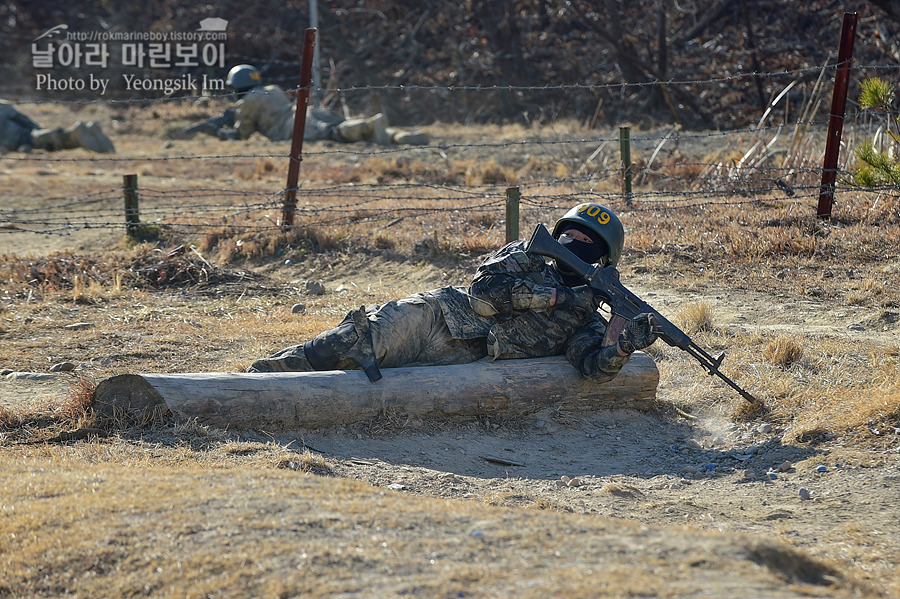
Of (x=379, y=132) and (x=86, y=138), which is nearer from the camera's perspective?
(x=379, y=132)

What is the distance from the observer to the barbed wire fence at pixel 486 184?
1015 cm

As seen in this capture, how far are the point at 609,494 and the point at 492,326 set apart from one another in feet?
4.74

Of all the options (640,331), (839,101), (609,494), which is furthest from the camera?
(839,101)

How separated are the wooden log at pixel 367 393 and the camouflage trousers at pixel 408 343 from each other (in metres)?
0.17

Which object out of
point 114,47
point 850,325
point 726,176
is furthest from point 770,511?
point 114,47

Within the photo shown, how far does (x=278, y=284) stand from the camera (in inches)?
363

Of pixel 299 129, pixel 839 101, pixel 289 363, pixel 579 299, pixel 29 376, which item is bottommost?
pixel 29 376

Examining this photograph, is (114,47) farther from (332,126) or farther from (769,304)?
(769,304)

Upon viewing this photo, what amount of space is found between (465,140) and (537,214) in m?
8.45

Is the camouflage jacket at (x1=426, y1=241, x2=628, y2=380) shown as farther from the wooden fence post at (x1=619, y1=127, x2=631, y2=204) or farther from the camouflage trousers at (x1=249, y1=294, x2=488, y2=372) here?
the wooden fence post at (x1=619, y1=127, x2=631, y2=204)

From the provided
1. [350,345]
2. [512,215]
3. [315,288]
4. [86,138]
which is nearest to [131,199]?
[315,288]

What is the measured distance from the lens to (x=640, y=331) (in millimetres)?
5066

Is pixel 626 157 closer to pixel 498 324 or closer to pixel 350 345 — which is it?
pixel 498 324

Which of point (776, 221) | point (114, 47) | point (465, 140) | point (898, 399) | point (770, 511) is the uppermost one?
point (114, 47)
